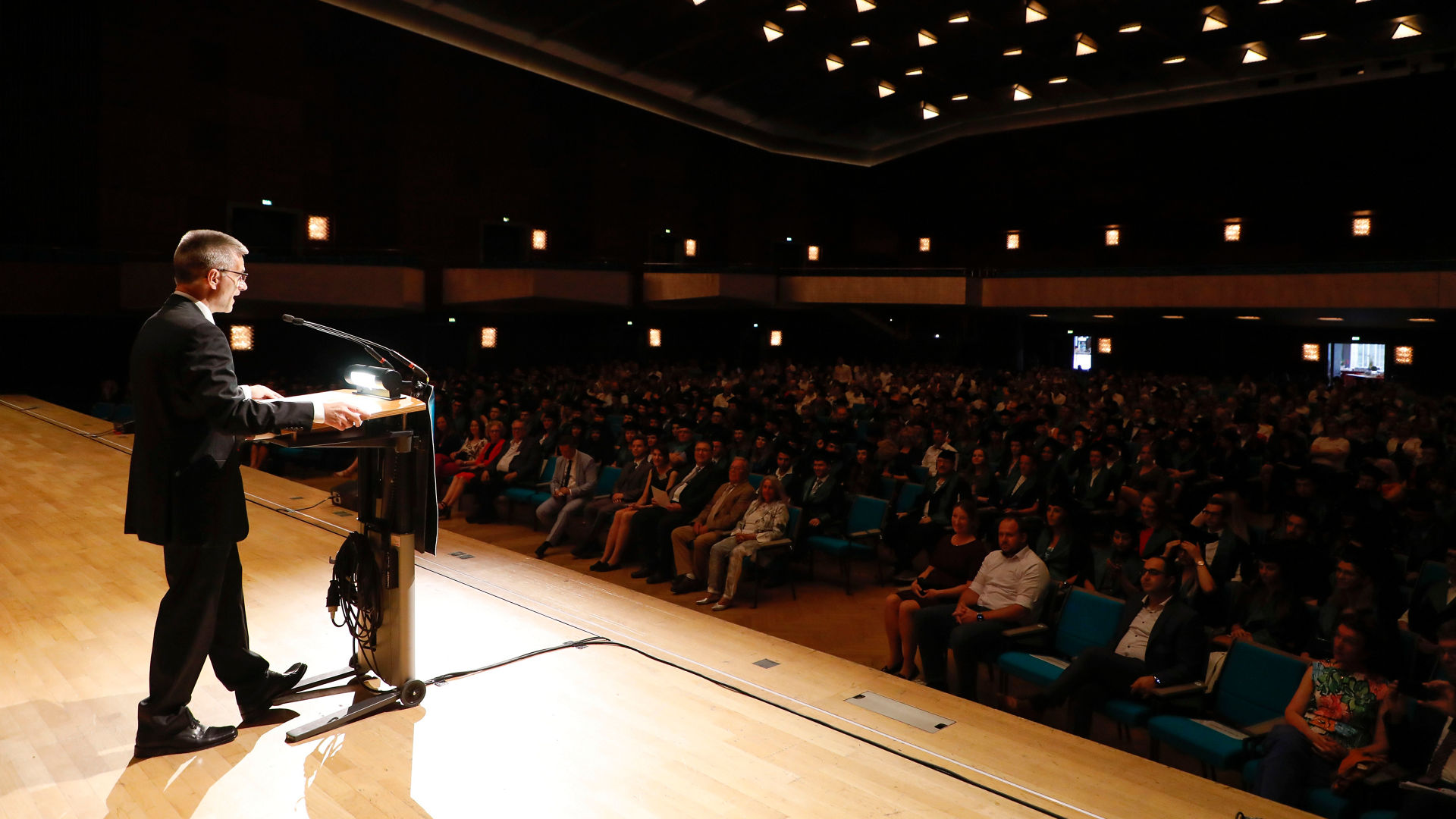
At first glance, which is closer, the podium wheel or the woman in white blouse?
the podium wheel

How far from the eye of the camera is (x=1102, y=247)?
923 inches

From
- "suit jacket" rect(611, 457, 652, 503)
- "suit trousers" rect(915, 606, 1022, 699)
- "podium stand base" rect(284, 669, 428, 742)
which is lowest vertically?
"suit trousers" rect(915, 606, 1022, 699)

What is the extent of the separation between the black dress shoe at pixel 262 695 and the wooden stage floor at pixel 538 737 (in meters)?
0.06

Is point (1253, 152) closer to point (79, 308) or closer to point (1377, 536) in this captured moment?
point (1377, 536)

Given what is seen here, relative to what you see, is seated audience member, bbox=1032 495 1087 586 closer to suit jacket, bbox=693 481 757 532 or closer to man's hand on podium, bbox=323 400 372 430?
suit jacket, bbox=693 481 757 532

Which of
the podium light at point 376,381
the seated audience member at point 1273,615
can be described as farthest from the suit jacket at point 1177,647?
the podium light at point 376,381

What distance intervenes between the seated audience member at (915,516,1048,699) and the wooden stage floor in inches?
47.4

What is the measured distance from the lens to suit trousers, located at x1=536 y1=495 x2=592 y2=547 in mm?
7348

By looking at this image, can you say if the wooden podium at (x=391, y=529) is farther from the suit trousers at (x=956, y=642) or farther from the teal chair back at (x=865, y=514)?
the teal chair back at (x=865, y=514)

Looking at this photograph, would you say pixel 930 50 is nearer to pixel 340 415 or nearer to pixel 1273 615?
pixel 1273 615

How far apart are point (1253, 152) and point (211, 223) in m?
21.3

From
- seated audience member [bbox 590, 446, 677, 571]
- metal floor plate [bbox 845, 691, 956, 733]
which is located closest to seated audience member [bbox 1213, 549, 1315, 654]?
metal floor plate [bbox 845, 691, 956, 733]

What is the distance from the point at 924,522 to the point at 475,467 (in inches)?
166

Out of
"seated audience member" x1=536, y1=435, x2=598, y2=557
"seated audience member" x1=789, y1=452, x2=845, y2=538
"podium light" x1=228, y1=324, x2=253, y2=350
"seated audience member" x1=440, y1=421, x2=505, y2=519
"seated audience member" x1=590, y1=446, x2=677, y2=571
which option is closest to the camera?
"seated audience member" x1=789, y1=452, x2=845, y2=538
